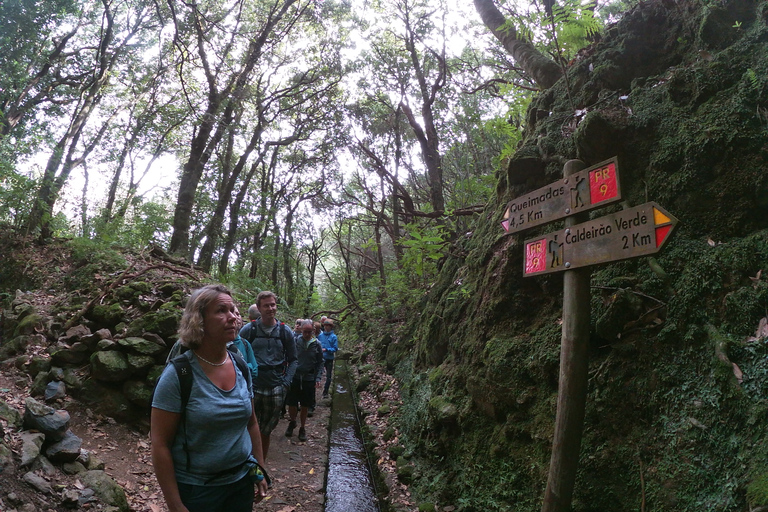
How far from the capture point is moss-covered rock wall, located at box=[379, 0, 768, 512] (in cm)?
294

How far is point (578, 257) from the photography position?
10.3 ft

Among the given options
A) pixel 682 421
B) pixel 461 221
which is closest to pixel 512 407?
pixel 682 421

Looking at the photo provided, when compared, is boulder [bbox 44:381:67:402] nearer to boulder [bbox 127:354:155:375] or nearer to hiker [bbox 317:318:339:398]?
boulder [bbox 127:354:155:375]

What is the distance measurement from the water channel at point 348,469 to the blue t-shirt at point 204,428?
353 cm

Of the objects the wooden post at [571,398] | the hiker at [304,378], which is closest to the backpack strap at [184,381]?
the wooden post at [571,398]

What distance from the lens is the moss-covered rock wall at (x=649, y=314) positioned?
2.94 m

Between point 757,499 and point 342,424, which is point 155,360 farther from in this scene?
point 757,499

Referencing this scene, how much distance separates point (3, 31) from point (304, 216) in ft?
57.3

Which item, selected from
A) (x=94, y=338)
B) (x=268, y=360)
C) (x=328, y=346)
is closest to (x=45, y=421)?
(x=94, y=338)

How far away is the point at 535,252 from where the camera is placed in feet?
11.8

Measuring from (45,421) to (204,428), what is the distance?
356 centimetres

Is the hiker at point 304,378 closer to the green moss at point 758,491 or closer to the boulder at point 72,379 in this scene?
the boulder at point 72,379

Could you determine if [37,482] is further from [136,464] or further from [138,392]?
[138,392]

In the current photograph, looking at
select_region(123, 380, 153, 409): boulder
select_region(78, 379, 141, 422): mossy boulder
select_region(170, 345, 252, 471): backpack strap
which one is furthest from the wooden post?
select_region(78, 379, 141, 422): mossy boulder
